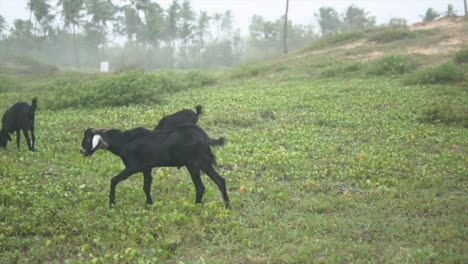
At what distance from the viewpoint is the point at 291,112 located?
671 inches

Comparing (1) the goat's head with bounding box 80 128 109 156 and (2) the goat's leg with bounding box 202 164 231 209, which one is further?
(1) the goat's head with bounding box 80 128 109 156

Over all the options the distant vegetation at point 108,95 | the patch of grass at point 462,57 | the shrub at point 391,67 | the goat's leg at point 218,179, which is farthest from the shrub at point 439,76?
the goat's leg at point 218,179

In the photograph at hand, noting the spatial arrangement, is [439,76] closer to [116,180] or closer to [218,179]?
[218,179]

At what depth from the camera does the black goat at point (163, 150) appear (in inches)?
302

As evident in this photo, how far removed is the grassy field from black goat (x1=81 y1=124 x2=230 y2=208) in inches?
18.5

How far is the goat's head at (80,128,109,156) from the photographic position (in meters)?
7.85

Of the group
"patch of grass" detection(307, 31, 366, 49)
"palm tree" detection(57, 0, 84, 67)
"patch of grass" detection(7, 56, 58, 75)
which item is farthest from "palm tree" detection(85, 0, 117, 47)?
"patch of grass" detection(307, 31, 366, 49)

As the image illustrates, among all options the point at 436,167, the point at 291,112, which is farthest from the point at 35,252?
the point at 291,112

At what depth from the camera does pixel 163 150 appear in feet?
25.3

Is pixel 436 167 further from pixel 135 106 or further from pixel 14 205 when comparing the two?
pixel 135 106

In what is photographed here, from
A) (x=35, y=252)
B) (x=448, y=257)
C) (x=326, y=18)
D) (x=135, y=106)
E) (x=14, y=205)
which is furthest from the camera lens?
(x=326, y=18)

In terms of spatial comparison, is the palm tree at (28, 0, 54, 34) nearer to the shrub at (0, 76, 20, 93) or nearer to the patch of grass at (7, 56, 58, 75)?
the patch of grass at (7, 56, 58, 75)

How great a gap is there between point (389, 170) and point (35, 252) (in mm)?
6974

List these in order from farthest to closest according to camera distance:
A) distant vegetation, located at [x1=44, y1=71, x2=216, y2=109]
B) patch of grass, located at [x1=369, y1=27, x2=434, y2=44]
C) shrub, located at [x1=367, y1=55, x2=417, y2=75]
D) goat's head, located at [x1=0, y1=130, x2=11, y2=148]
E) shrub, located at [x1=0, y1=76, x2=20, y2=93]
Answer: patch of grass, located at [x1=369, y1=27, x2=434, y2=44], shrub, located at [x1=0, y1=76, x2=20, y2=93], shrub, located at [x1=367, y1=55, x2=417, y2=75], distant vegetation, located at [x1=44, y1=71, x2=216, y2=109], goat's head, located at [x1=0, y1=130, x2=11, y2=148]
